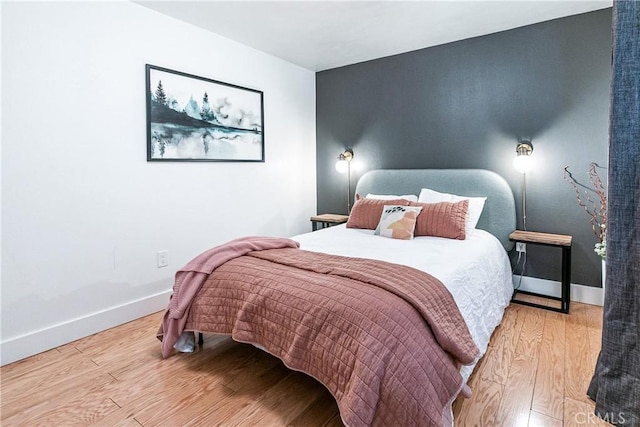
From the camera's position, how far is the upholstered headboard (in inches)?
121

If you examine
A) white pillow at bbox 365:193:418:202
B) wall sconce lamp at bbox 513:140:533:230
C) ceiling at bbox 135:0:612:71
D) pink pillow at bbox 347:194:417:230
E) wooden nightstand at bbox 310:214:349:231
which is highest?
ceiling at bbox 135:0:612:71

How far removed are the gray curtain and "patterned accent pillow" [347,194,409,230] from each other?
200 cm

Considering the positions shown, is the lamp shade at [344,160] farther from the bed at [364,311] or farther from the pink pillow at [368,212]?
the bed at [364,311]

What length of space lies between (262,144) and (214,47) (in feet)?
3.24

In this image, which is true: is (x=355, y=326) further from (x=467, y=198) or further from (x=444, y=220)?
(x=467, y=198)

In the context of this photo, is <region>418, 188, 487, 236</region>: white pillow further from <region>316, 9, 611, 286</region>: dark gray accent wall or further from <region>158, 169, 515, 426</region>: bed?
<region>316, 9, 611, 286</region>: dark gray accent wall

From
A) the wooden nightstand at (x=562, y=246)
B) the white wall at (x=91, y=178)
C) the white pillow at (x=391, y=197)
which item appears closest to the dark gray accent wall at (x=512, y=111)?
the wooden nightstand at (x=562, y=246)

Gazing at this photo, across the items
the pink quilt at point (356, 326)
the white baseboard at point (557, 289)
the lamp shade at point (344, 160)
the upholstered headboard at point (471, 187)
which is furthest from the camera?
the lamp shade at point (344, 160)

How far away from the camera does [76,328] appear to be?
243cm

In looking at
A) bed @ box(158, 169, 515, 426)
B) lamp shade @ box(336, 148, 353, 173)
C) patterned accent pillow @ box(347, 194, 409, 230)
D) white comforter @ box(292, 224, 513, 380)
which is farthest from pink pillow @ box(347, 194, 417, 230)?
lamp shade @ box(336, 148, 353, 173)

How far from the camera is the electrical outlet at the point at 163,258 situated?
2.91 m

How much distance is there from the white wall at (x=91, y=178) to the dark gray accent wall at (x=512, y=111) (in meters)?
1.63

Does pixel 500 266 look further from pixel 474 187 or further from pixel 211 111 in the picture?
pixel 211 111

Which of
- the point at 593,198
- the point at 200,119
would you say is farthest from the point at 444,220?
the point at 200,119
